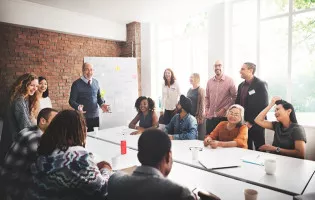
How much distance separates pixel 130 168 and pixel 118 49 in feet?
16.6

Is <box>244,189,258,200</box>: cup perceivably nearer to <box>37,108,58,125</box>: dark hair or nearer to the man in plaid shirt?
the man in plaid shirt

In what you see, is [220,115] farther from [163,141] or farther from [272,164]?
[163,141]

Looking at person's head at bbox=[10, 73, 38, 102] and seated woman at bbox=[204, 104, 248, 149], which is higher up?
person's head at bbox=[10, 73, 38, 102]

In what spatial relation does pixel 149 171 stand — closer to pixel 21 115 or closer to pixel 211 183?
pixel 211 183

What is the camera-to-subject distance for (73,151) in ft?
4.21

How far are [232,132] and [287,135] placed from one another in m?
0.54

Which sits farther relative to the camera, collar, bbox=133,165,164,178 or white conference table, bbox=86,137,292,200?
white conference table, bbox=86,137,292,200

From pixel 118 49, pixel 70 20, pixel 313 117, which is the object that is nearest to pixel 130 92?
pixel 118 49

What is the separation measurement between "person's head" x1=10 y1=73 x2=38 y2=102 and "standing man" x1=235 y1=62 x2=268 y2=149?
2.90m

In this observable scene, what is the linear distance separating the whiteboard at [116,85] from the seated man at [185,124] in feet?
8.96

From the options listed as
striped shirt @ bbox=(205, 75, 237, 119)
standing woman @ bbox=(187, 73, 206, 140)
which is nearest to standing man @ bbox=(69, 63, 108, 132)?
standing woman @ bbox=(187, 73, 206, 140)

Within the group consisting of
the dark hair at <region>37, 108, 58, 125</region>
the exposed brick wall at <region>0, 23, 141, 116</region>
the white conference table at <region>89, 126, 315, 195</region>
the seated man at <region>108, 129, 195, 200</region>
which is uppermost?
the exposed brick wall at <region>0, 23, 141, 116</region>

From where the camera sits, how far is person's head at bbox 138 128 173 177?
3.65ft

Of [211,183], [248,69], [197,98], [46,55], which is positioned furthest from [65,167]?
[46,55]
